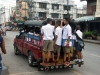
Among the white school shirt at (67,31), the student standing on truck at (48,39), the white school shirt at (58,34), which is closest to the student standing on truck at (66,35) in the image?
the white school shirt at (67,31)

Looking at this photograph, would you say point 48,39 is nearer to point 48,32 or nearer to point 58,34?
point 48,32

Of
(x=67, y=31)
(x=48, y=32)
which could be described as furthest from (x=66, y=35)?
(x=48, y=32)

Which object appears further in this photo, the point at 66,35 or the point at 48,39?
the point at 66,35

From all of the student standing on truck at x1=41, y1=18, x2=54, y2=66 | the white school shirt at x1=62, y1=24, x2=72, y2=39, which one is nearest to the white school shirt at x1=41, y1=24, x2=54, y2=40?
the student standing on truck at x1=41, y1=18, x2=54, y2=66

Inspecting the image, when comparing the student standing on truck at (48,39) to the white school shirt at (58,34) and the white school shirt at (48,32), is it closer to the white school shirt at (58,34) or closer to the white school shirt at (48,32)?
the white school shirt at (48,32)

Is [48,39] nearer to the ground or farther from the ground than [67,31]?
nearer to the ground

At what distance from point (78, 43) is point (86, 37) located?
1857 cm

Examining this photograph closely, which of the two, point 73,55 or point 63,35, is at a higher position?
point 63,35

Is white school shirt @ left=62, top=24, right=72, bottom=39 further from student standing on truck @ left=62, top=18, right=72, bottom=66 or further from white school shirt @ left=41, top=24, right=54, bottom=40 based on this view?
white school shirt @ left=41, top=24, right=54, bottom=40

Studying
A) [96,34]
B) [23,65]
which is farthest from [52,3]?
A: [23,65]

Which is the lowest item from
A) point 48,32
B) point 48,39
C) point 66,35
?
point 48,39

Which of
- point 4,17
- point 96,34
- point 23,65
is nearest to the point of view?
point 23,65

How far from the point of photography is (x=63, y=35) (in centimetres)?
690

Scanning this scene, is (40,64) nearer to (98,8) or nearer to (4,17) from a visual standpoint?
(98,8)
